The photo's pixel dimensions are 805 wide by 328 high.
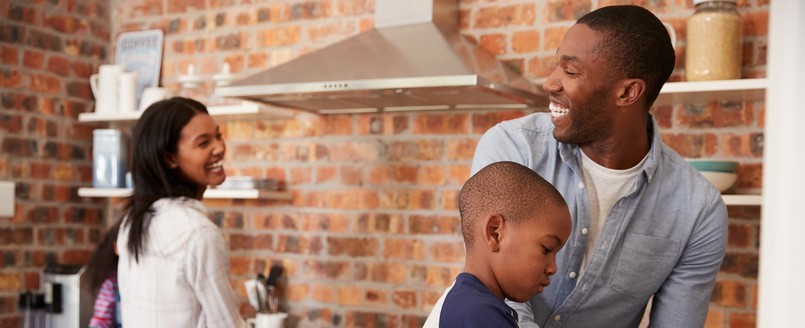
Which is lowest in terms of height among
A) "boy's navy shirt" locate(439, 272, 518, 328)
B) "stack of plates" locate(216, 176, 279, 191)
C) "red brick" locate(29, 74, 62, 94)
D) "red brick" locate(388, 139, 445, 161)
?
"boy's navy shirt" locate(439, 272, 518, 328)

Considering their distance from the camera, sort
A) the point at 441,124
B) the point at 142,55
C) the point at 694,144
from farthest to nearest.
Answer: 1. the point at 142,55
2. the point at 441,124
3. the point at 694,144

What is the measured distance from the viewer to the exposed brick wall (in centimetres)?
319

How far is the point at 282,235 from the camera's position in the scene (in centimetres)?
323

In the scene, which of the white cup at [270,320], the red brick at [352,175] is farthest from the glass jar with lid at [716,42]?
the white cup at [270,320]

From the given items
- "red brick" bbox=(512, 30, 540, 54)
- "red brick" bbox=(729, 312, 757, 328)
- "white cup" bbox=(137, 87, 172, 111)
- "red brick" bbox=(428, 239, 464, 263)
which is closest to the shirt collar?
"red brick" bbox=(729, 312, 757, 328)

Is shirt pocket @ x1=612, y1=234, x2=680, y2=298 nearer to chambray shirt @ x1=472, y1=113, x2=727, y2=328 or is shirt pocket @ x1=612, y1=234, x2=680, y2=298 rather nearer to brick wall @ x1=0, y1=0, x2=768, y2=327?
chambray shirt @ x1=472, y1=113, x2=727, y2=328

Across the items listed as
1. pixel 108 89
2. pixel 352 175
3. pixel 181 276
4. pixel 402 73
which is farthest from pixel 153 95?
pixel 181 276

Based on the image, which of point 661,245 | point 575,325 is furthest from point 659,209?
point 575,325

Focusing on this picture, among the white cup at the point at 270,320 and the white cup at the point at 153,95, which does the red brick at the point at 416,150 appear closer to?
the white cup at the point at 270,320

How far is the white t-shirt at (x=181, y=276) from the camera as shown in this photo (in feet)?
6.35

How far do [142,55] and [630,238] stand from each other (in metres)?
2.79

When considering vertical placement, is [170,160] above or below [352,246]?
above

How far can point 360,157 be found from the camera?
3076 mm

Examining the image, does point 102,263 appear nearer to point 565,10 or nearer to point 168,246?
point 168,246
